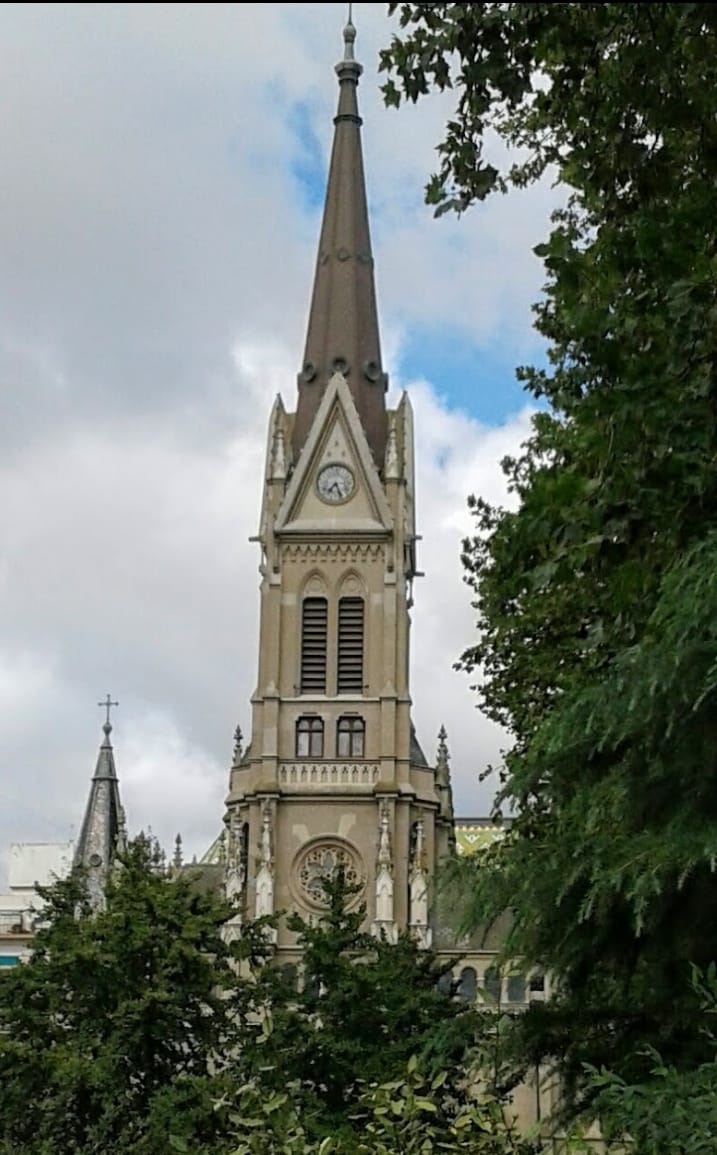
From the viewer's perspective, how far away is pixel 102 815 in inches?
2522

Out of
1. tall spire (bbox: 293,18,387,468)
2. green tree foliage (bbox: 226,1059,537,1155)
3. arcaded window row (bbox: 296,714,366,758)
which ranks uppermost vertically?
tall spire (bbox: 293,18,387,468)

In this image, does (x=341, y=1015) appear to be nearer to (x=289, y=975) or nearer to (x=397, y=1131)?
(x=289, y=975)

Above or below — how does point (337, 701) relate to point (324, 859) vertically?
above

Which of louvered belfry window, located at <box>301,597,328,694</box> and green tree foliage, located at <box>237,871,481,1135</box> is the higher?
louvered belfry window, located at <box>301,597,328,694</box>

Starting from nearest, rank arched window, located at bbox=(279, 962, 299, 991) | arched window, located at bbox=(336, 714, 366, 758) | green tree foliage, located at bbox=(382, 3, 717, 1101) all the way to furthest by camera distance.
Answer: green tree foliage, located at bbox=(382, 3, 717, 1101) → arched window, located at bbox=(279, 962, 299, 991) → arched window, located at bbox=(336, 714, 366, 758)

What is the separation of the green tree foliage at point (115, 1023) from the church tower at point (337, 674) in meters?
24.8

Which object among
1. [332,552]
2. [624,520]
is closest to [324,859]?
[332,552]

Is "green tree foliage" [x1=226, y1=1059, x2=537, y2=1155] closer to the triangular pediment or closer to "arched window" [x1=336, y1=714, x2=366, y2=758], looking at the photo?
"arched window" [x1=336, y1=714, x2=366, y2=758]

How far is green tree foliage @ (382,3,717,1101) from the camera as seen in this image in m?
8.49

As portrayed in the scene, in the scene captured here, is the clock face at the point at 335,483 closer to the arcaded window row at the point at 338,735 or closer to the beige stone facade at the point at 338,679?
the beige stone facade at the point at 338,679

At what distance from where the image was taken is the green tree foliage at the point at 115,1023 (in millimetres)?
21531

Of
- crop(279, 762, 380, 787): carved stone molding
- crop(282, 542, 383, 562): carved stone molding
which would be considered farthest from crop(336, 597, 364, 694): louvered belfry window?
crop(279, 762, 380, 787): carved stone molding

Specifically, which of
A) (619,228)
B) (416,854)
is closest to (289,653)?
(416,854)

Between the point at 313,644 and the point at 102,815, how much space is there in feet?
50.3
